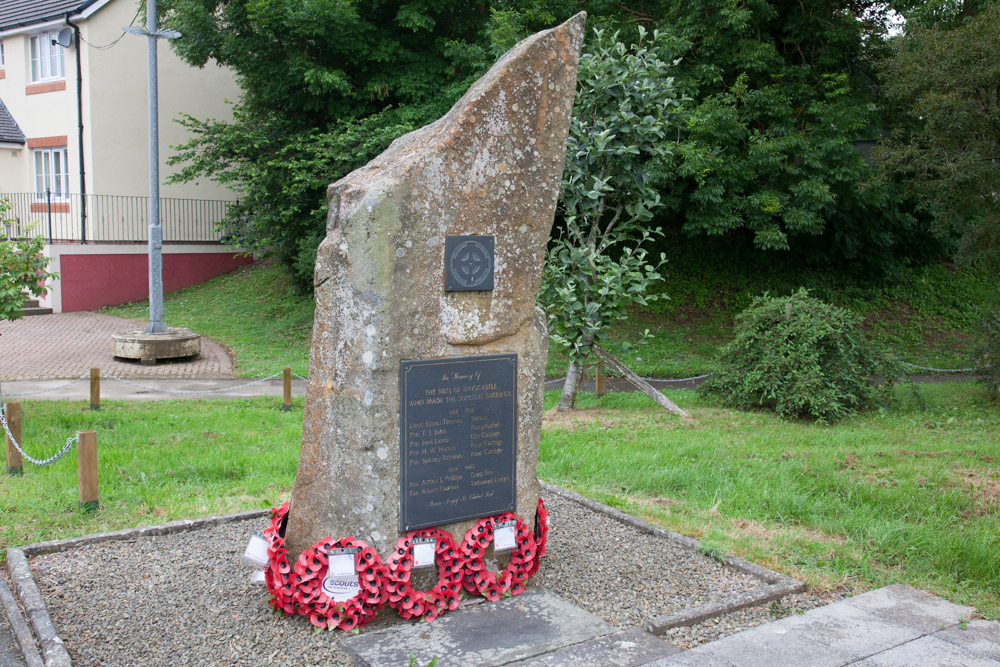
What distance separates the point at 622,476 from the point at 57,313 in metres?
18.1

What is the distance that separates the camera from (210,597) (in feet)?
16.3

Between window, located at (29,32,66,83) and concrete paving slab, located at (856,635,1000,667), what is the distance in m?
24.7

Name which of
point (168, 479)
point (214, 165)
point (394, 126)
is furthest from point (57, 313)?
point (168, 479)

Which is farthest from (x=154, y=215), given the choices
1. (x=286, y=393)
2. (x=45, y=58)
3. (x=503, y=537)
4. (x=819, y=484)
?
(x=819, y=484)

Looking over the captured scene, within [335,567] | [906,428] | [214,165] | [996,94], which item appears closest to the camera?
[335,567]

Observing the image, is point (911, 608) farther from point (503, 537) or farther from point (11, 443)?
point (11, 443)

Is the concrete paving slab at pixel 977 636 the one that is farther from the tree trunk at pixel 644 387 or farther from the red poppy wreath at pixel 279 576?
the tree trunk at pixel 644 387

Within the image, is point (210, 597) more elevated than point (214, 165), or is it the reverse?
point (214, 165)

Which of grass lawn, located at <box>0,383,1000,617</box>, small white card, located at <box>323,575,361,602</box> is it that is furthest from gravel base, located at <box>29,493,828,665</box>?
grass lawn, located at <box>0,383,1000,617</box>

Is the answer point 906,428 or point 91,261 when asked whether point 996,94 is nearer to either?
point 906,428

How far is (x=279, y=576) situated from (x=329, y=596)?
0.32 metres

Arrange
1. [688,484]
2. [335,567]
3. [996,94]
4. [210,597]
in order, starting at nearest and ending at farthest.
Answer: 1. [335,567]
2. [210,597]
3. [688,484]
4. [996,94]

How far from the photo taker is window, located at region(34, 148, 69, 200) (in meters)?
23.3

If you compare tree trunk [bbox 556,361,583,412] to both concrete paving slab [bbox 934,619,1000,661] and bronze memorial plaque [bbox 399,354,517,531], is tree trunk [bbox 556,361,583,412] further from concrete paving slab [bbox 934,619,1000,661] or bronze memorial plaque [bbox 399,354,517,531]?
concrete paving slab [bbox 934,619,1000,661]
